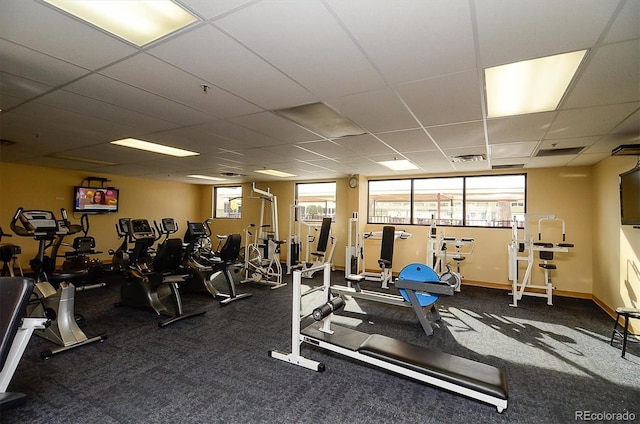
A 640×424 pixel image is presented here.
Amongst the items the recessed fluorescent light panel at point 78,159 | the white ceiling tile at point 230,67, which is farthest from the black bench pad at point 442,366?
the recessed fluorescent light panel at point 78,159

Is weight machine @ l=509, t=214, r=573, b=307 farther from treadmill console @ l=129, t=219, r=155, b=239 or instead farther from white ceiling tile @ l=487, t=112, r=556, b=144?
treadmill console @ l=129, t=219, r=155, b=239

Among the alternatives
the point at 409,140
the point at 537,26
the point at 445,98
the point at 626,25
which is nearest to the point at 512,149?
the point at 409,140

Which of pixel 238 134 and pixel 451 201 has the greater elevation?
pixel 238 134

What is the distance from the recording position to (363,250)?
6.97m

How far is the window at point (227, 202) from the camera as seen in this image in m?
9.67

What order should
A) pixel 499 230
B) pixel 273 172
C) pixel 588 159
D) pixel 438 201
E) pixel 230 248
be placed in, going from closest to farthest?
pixel 588 159
pixel 230 248
pixel 499 230
pixel 438 201
pixel 273 172

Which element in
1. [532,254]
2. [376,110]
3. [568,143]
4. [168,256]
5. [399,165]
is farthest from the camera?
[399,165]

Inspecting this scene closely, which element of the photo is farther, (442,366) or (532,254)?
(532,254)

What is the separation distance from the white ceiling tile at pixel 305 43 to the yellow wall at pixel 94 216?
7505mm

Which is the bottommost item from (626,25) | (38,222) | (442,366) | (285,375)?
(285,375)

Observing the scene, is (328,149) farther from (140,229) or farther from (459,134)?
(140,229)

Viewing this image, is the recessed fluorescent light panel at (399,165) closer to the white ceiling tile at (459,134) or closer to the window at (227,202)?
the white ceiling tile at (459,134)

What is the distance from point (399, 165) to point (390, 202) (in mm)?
1719

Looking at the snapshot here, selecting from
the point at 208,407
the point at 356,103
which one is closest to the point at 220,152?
the point at 356,103
